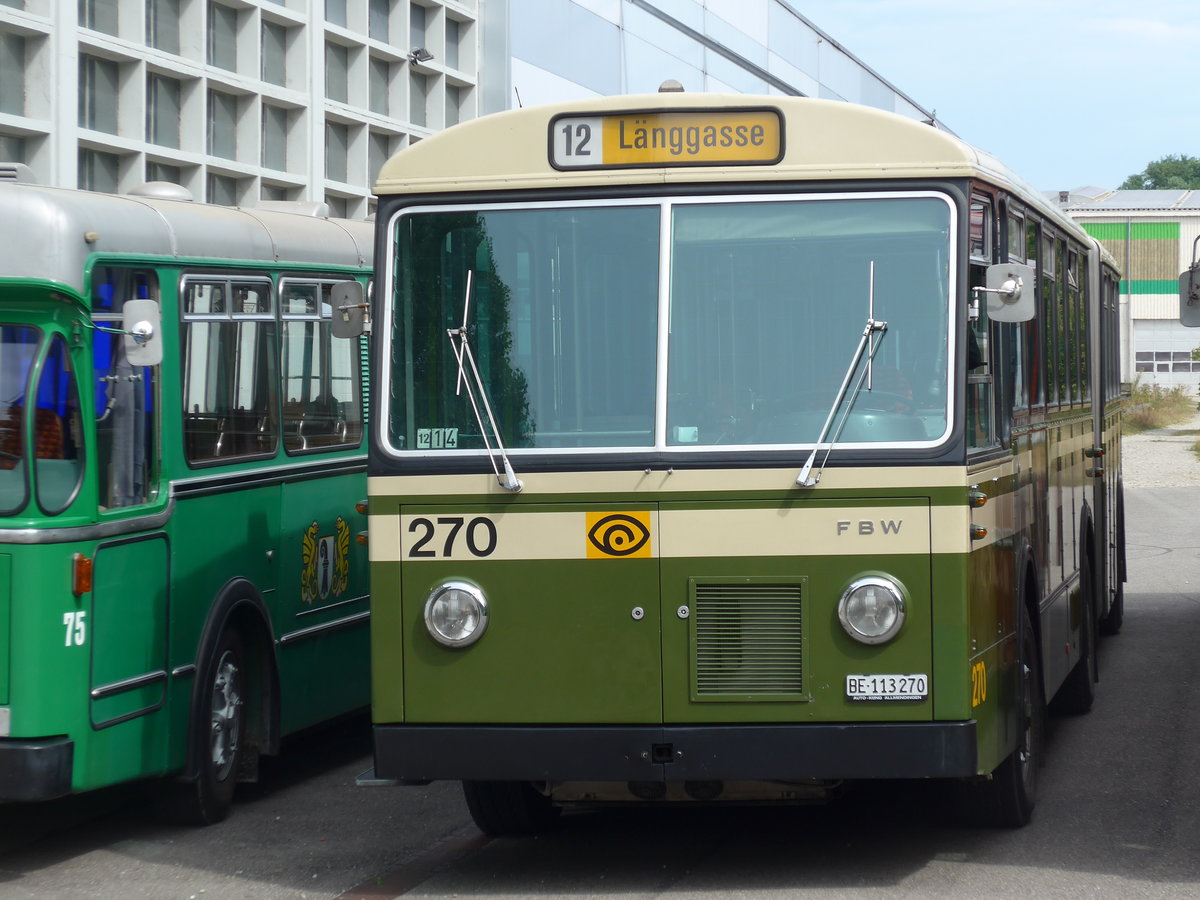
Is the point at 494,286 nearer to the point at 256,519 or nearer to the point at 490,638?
the point at 490,638

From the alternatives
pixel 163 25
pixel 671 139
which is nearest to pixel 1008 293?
pixel 671 139

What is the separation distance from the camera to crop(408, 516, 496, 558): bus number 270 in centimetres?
665

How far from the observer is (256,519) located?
8.96m

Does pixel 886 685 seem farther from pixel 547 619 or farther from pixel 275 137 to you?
pixel 275 137

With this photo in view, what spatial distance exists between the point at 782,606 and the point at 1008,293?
145cm

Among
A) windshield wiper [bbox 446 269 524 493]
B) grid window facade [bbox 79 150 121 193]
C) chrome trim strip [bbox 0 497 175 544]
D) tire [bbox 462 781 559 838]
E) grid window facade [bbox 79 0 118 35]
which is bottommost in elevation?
tire [bbox 462 781 559 838]

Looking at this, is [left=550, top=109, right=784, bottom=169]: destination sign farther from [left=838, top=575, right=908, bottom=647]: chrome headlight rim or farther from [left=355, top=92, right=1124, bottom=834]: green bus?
[left=838, top=575, right=908, bottom=647]: chrome headlight rim

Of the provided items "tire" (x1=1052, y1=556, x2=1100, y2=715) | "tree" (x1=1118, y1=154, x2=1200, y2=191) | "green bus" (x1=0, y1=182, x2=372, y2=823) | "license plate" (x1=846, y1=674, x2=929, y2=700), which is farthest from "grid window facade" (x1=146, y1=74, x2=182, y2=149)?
"tree" (x1=1118, y1=154, x2=1200, y2=191)

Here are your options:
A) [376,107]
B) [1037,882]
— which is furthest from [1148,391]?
[1037,882]

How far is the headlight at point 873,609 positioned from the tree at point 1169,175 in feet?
472

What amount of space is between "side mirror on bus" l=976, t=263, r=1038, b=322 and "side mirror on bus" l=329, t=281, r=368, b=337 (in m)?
2.43

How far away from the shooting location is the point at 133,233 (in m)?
7.82

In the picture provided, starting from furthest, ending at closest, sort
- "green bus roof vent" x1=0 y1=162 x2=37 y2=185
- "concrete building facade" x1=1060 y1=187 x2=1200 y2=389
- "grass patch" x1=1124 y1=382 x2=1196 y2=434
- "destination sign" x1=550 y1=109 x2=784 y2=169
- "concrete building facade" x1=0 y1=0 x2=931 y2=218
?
"concrete building facade" x1=1060 y1=187 x2=1200 y2=389 → "grass patch" x1=1124 y1=382 x2=1196 y2=434 → "concrete building facade" x1=0 y1=0 x2=931 y2=218 → "green bus roof vent" x1=0 y1=162 x2=37 y2=185 → "destination sign" x1=550 y1=109 x2=784 y2=169

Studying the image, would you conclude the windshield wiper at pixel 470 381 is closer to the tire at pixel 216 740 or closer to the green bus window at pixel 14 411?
the green bus window at pixel 14 411
